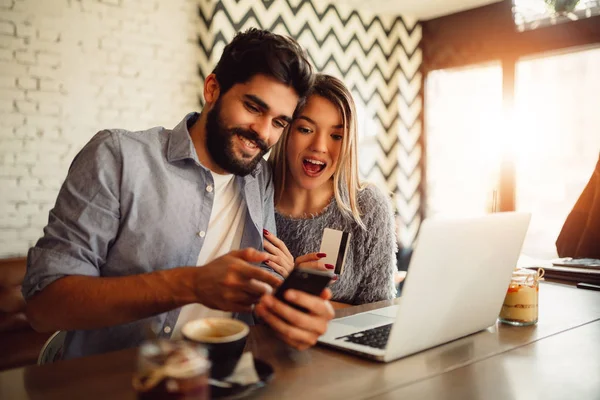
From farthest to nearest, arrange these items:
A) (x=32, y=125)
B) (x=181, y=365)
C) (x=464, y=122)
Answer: (x=464, y=122) → (x=32, y=125) → (x=181, y=365)

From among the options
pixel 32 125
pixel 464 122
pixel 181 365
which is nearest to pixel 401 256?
pixel 464 122

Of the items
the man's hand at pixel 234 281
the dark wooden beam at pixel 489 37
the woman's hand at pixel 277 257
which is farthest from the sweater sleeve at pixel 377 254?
the dark wooden beam at pixel 489 37

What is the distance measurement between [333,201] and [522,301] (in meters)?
0.84

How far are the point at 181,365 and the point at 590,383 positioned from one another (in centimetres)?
73

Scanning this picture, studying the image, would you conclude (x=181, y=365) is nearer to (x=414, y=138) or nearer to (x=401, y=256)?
(x=401, y=256)

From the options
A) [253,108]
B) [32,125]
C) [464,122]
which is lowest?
[253,108]

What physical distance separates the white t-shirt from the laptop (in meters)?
0.48

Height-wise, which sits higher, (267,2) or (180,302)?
(267,2)

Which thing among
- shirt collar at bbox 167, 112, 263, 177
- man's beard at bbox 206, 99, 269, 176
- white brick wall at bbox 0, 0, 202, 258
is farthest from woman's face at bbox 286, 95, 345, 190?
white brick wall at bbox 0, 0, 202, 258

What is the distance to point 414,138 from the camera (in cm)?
547

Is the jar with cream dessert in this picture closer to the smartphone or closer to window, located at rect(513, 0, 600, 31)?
the smartphone

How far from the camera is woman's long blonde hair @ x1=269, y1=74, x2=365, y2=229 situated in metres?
1.89

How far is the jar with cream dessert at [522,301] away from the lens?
4.29 feet

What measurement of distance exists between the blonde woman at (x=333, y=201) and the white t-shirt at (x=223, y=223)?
0.27 meters
